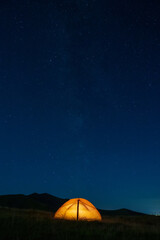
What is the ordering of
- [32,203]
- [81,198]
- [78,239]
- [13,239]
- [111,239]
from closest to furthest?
[13,239], [78,239], [111,239], [81,198], [32,203]

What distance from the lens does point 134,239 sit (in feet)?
15.5

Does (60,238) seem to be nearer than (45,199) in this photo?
Yes

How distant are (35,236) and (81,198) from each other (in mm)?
9681

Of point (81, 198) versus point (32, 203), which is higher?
point (81, 198)

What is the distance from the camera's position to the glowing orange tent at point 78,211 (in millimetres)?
12137

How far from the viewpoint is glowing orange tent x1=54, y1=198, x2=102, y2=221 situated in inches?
478

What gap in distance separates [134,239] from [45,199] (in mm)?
118230

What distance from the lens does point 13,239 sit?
391 centimetres

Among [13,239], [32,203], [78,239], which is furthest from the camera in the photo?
[32,203]

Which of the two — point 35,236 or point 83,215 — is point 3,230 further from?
point 83,215

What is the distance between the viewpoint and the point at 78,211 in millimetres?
12297

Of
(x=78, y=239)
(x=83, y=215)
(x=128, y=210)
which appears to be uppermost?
(x=78, y=239)

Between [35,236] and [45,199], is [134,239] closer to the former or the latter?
[35,236]

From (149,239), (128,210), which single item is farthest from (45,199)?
(149,239)
